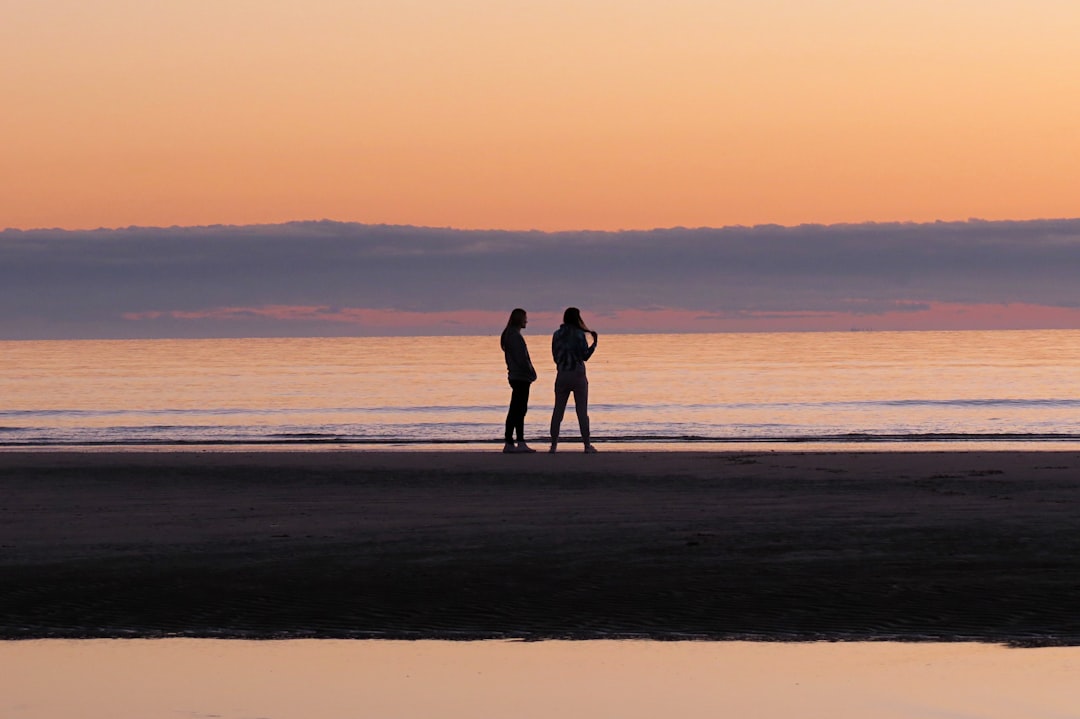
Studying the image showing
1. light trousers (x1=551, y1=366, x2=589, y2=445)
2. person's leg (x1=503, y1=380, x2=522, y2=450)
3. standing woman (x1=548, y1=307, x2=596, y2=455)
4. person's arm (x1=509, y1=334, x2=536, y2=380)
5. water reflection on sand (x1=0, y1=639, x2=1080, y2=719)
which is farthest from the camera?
person's leg (x1=503, y1=380, x2=522, y2=450)

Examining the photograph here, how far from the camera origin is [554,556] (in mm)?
10938

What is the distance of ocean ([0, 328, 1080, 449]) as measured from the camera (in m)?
31.7

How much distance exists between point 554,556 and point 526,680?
372 cm

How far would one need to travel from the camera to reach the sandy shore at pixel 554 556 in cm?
877

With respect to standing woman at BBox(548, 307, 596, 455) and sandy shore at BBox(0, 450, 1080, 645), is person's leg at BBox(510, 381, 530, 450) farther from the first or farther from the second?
sandy shore at BBox(0, 450, 1080, 645)

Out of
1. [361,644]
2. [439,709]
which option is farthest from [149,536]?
[439,709]

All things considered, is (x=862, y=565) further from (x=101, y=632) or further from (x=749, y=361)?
(x=749, y=361)

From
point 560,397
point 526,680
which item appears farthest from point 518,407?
point 526,680

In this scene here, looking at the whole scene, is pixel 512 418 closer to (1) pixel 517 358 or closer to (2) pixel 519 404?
(2) pixel 519 404

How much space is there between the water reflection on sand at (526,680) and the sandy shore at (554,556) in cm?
43

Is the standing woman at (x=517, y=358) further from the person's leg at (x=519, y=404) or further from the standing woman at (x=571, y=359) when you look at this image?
the standing woman at (x=571, y=359)

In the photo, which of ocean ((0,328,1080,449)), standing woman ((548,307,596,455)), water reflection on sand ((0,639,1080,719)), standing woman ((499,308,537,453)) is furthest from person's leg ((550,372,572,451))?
water reflection on sand ((0,639,1080,719))

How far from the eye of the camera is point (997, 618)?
866 cm

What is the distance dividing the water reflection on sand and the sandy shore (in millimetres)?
426
